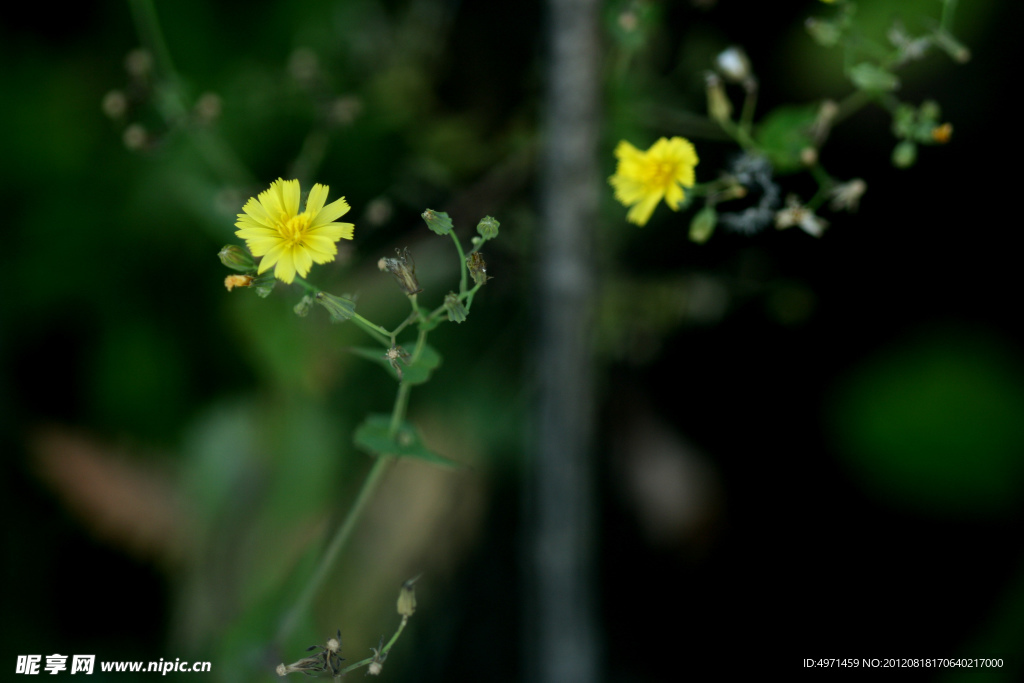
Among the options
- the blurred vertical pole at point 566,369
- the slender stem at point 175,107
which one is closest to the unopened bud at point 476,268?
the blurred vertical pole at point 566,369

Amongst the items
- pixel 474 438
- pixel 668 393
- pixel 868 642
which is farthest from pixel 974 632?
pixel 474 438

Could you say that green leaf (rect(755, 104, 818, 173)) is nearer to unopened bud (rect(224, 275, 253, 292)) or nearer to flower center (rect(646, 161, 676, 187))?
flower center (rect(646, 161, 676, 187))

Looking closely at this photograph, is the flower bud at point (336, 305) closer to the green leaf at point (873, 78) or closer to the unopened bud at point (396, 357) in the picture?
the unopened bud at point (396, 357)

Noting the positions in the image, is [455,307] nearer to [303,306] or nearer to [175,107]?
[303,306]

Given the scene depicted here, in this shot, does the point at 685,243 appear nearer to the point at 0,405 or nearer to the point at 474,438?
the point at 474,438

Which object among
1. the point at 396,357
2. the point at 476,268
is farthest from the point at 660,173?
the point at 396,357

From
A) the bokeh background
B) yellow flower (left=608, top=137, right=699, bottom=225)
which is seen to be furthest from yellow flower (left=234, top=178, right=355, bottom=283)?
the bokeh background
